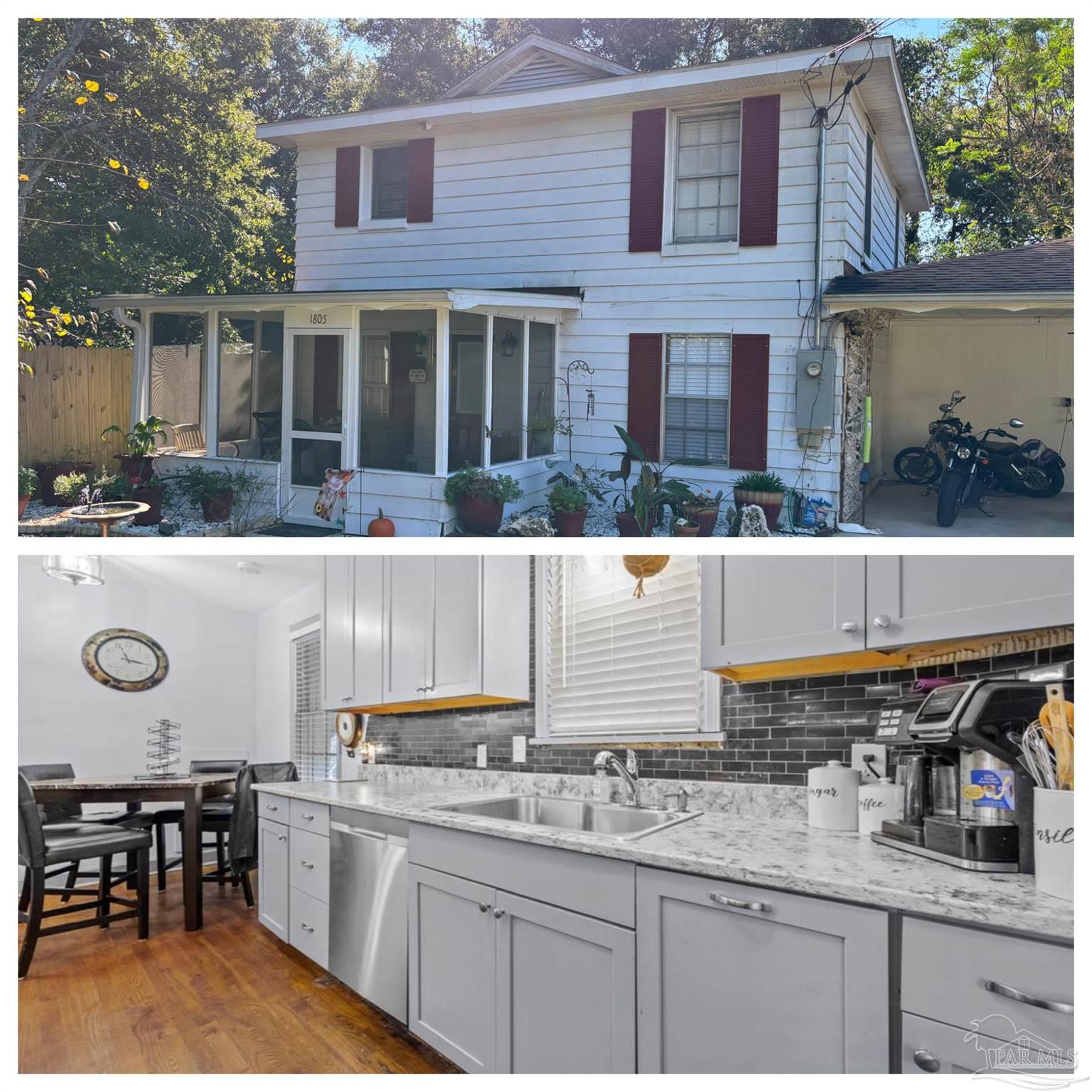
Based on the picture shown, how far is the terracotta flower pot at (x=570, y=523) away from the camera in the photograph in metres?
3.72

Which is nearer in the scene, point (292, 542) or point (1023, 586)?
point (1023, 586)

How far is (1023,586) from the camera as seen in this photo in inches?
72.2

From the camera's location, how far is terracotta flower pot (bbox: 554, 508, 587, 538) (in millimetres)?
3723

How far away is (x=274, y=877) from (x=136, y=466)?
6.81 ft

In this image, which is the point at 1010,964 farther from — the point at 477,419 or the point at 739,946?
the point at 477,419

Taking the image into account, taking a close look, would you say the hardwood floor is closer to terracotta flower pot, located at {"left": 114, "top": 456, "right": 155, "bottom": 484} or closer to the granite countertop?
the granite countertop

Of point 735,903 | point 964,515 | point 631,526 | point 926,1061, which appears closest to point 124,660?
point 631,526

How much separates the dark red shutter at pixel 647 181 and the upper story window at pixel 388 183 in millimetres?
984

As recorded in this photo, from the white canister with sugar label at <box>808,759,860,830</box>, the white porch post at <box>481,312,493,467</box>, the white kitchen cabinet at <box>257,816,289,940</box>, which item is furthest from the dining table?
the white canister with sugar label at <box>808,759,860,830</box>

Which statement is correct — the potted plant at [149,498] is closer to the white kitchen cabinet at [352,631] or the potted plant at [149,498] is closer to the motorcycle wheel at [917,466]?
the white kitchen cabinet at [352,631]

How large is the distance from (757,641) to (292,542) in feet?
5.42

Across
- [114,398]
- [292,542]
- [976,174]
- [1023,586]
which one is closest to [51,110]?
[114,398]

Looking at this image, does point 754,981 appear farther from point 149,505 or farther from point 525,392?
point 149,505
